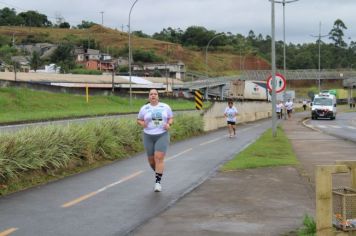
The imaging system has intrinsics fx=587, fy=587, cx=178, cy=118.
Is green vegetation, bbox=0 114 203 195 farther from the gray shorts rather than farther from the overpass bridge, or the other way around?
the overpass bridge

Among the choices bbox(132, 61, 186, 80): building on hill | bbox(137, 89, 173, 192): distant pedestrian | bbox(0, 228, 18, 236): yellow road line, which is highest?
bbox(132, 61, 186, 80): building on hill

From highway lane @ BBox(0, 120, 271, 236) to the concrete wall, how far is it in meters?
18.2

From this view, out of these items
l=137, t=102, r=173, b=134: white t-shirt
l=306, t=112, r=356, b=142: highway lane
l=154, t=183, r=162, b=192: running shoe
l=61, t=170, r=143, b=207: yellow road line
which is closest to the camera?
l=61, t=170, r=143, b=207: yellow road line

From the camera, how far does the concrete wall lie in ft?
110

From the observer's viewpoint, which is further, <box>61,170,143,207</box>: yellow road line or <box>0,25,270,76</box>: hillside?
<box>0,25,270,76</box>: hillside

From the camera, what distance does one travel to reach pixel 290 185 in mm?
11078

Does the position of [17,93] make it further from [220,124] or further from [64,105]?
[220,124]

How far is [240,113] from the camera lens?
146ft

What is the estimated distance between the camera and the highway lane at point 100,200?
7.75 metres

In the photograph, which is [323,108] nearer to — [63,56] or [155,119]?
[155,119]

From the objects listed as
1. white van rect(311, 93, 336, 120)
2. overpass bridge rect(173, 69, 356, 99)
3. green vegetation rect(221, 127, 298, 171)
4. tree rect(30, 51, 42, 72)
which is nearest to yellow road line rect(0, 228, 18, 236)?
green vegetation rect(221, 127, 298, 171)

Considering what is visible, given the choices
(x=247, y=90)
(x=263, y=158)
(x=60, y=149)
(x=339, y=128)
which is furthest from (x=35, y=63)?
(x=60, y=149)

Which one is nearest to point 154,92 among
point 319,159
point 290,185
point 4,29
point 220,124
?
point 290,185

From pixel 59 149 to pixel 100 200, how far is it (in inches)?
151
